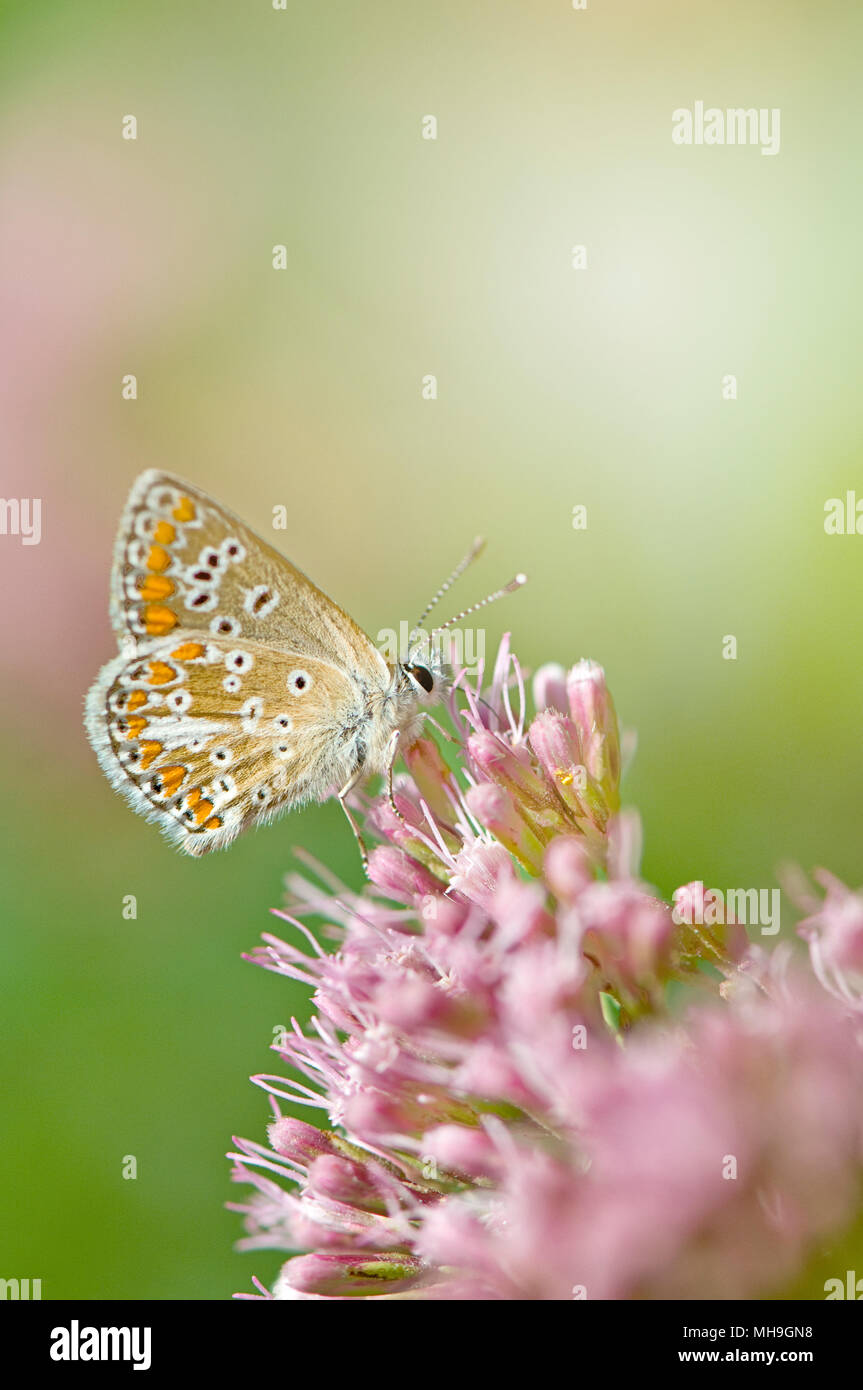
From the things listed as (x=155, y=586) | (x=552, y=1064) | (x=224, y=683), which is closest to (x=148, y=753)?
(x=224, y=683)

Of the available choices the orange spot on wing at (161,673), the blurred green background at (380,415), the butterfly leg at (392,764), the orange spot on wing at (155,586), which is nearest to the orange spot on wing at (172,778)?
the orange spot on wing at (161,673)

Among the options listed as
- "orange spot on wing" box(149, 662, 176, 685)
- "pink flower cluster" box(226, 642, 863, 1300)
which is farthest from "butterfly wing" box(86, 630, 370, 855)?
"pink flower cluster" box(226, 642, 863, 1300)

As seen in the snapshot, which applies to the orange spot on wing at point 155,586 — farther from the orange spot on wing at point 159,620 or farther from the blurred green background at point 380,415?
the blurred green background at point 380,415

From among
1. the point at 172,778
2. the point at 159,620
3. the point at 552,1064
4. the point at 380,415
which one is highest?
the point at 380,415

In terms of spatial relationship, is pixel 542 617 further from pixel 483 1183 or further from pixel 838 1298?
pixel 838 1298

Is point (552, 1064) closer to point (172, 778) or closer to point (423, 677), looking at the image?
point (423, 677)

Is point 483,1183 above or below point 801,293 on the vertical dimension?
below

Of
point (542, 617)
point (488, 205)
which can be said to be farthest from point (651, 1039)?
point (488, 205)
